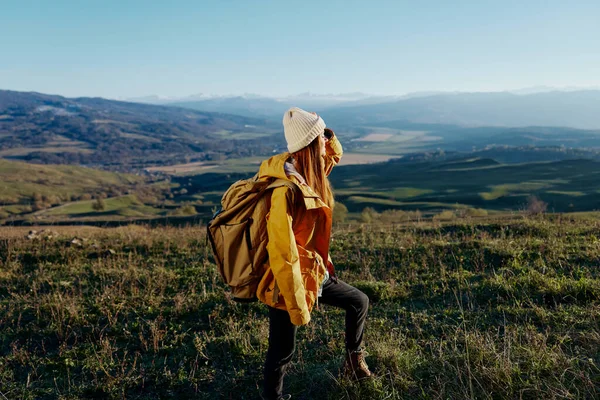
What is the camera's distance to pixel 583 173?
340ft

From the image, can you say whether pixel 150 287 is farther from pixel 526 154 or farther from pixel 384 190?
pixel 526 154

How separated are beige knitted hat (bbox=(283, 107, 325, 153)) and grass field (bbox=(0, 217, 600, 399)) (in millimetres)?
2152

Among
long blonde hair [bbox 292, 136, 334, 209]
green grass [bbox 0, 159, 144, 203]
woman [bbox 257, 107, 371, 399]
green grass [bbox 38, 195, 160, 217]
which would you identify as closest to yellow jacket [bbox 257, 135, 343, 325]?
woman [bbox 257, 107, 371, 399]

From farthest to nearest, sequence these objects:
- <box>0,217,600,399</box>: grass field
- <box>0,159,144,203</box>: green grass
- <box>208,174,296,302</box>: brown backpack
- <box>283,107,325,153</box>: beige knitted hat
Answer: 1. <box>0,159,144,203</box>: green grass
2. <box>0,217,600,399</box>: grass field
3. <box>283,107,325,153</box>: beige knitted hat
4. <box>208,174,296,302</box>: brown backpack

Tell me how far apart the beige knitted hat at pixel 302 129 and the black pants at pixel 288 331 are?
1.22 metres

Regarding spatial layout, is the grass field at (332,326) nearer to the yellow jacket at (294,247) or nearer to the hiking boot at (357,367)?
the hiking boot at (357,367)

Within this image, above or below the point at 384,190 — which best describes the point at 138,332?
above

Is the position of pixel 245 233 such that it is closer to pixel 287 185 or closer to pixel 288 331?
pixel 287 185

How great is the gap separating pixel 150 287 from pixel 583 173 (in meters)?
123

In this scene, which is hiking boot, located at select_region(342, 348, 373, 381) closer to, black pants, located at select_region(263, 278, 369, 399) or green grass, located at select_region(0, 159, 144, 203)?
black pants, located at select_region(263, 278, 369, 399)

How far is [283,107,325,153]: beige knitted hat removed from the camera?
3250mm

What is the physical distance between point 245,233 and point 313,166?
784 millimetres

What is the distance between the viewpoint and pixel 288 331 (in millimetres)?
3365

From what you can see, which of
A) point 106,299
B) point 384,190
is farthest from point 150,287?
point 384,190
